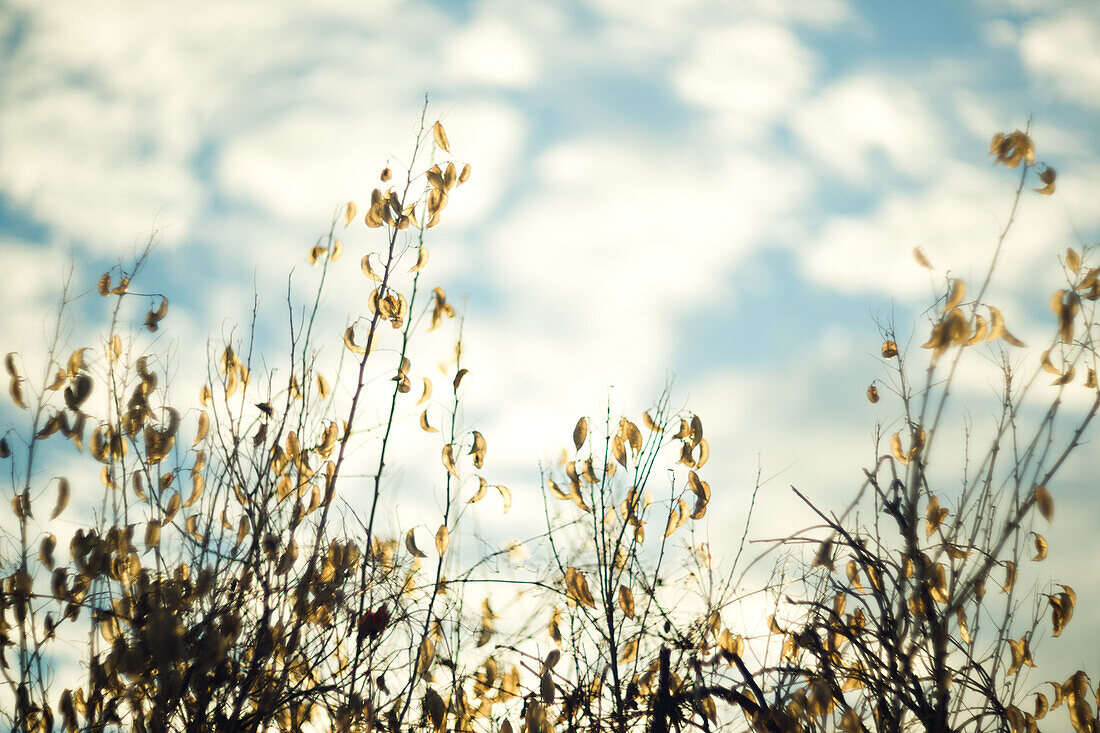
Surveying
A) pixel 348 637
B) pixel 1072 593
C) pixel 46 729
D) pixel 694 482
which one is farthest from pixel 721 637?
pixel 46 729

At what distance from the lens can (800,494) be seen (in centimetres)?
155

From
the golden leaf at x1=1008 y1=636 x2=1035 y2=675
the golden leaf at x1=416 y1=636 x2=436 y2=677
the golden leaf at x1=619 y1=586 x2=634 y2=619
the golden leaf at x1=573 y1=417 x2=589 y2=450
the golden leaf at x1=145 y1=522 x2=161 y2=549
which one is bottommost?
the golden leaf at x1=1008 y1=636 x2=1035 y2=675

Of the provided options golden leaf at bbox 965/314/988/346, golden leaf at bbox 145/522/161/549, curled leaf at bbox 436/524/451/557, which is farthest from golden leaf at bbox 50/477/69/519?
golden leaf at bbox 965/314/988/346

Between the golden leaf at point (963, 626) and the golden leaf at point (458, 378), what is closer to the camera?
the golden leaf at point (963, 626)

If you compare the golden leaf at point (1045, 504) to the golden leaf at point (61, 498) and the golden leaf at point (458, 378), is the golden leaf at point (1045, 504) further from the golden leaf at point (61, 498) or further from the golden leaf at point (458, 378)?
the golden leaf at point (61, 498)

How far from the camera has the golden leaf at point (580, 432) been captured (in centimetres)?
286

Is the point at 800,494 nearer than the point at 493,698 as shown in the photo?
Yes

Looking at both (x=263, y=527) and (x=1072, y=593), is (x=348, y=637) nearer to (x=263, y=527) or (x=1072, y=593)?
(x=263, y=527)

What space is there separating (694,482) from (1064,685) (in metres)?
1.28

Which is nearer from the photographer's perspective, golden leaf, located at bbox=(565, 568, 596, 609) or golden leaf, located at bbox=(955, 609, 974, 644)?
golden leaf, located at bbox=(955, 609, 974, 644)

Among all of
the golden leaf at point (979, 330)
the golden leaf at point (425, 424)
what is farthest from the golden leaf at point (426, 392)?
the golden leaf at point (979, 330)

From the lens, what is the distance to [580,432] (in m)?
2.88

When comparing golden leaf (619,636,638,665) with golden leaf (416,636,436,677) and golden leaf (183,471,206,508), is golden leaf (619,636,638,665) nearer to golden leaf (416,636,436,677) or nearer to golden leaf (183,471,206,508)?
golden leaf (416,636,436,677)

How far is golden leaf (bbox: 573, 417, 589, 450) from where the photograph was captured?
2.86 m
